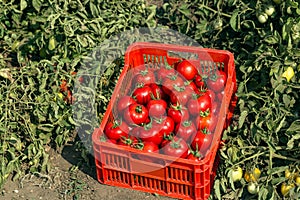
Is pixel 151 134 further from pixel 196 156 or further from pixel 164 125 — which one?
pixel 196 156

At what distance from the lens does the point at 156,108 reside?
4137 mm

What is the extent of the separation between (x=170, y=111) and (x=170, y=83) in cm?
22

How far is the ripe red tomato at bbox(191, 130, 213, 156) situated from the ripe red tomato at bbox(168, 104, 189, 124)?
160mm

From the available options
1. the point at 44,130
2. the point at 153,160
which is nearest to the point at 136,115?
the point at 153,160

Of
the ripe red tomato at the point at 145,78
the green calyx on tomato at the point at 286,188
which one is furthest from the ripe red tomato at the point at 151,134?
the green calyx on tomato at the point at 286,188

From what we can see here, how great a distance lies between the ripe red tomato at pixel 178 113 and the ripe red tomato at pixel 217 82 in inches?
11.1

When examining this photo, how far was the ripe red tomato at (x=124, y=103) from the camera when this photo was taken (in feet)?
13.8

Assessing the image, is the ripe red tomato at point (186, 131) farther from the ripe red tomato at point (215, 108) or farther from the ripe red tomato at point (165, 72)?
the ripe red tomato at point (165, 72)

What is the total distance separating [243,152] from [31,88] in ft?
4.63

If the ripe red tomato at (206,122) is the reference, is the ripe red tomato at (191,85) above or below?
above

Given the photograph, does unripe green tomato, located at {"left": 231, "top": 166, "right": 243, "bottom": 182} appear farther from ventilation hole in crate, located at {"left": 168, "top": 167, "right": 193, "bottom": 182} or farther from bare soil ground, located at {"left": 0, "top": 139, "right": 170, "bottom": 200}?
bare soil ground, located at {"left": 0, "top": 139, "right": 170, "bottom": 200}

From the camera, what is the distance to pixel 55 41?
4.46 m

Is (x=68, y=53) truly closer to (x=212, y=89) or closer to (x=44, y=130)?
(x=44, y=130)

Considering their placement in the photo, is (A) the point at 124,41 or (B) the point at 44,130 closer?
(B) the point at 44,130
